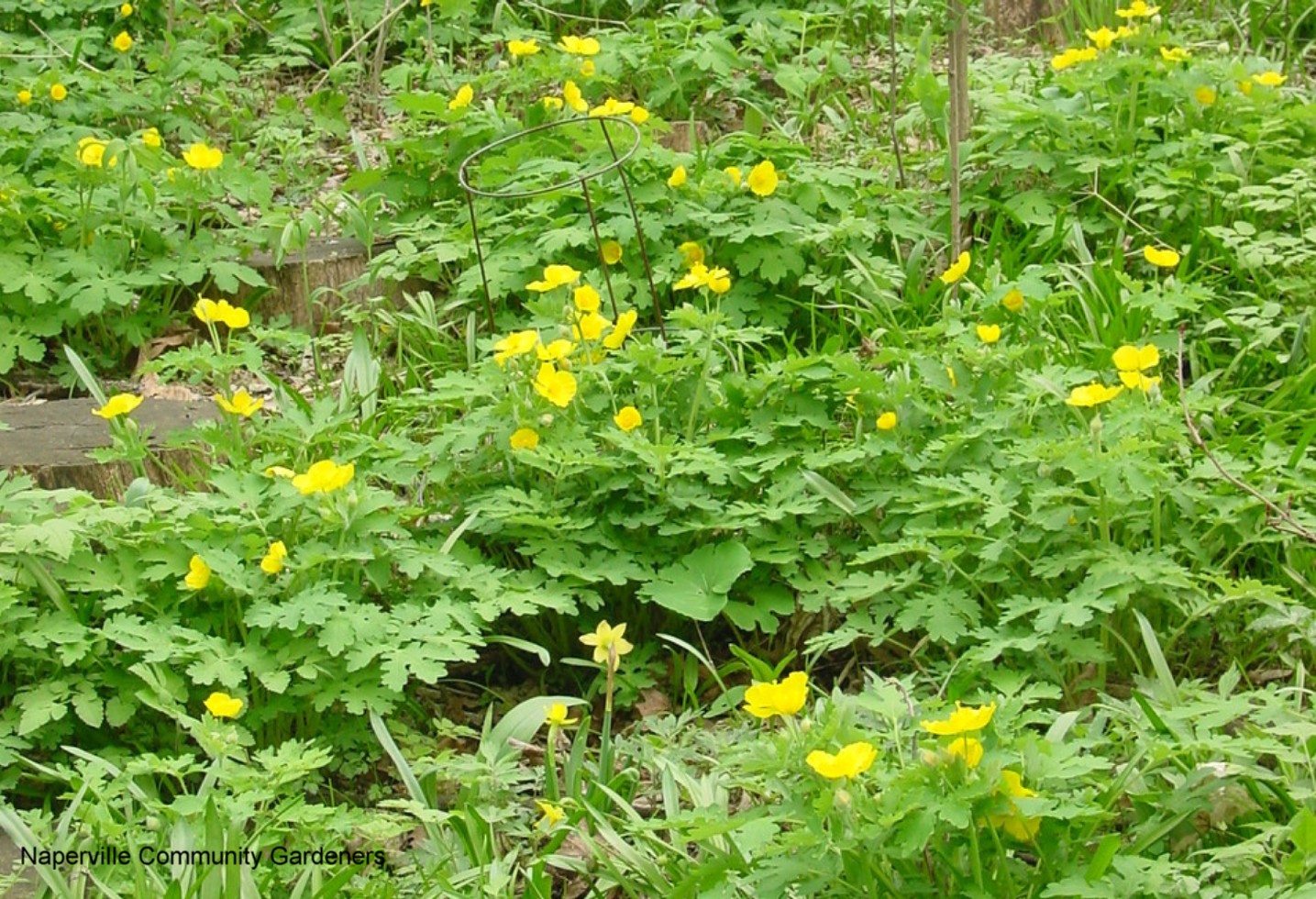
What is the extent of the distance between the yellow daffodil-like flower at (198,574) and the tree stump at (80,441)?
660mm

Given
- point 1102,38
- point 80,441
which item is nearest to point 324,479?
point 80,441

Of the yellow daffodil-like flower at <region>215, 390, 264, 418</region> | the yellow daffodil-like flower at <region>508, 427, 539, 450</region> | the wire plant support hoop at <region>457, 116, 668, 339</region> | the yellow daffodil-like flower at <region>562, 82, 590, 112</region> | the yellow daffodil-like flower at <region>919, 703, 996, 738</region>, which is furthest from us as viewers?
the yellow daffodil-like flower at <region>562, 82, 590, 112</region>

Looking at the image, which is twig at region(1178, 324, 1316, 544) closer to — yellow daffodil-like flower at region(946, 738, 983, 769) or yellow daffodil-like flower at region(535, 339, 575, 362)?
yellow daffodil-like flower at region(946, 738, 983, 769)

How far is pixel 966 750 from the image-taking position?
2023 millimetres

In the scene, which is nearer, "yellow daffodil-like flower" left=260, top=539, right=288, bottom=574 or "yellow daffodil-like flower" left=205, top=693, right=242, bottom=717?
"yellow daffodil-like flower" left=205, top=693, right=242, bottom=717

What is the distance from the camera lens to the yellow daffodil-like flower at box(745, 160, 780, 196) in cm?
414

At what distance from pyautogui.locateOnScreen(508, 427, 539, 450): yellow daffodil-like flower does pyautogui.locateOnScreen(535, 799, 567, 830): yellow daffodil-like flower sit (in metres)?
0.79

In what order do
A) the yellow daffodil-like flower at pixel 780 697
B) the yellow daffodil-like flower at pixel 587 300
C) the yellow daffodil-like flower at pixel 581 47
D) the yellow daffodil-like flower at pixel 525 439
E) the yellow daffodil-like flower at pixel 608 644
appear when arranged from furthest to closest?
the yellow daffodil-like flower at pixel 581 47
the yellow daffodil-like flower at pixel 587 300
the yellow daffodil-like flower at pixel 525 439
the yellow daffodil-like flower at pixel 608 644
the yellow daffodil-like flower at pixel 780 697

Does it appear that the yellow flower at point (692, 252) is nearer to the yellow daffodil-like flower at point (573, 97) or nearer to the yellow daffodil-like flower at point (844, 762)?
the yellow daffodil-like flower at point (573, 97)

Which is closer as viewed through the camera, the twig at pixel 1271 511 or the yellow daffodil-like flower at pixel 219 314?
the twig at pixel 1271 511

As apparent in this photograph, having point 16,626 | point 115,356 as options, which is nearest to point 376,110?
point 115,356

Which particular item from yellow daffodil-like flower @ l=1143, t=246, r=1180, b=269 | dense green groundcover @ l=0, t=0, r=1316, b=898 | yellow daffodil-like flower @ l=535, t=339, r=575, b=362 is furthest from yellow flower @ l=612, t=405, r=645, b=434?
yellow daffodil-like flower @ l=1143, t=246, r=1180, b=269

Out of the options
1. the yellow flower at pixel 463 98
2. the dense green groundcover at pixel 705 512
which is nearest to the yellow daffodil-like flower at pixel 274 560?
the dense green groundcover at pixel 705 512

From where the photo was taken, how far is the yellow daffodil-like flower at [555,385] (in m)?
3.17
